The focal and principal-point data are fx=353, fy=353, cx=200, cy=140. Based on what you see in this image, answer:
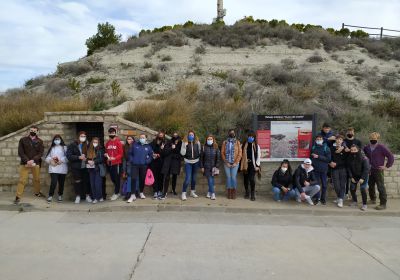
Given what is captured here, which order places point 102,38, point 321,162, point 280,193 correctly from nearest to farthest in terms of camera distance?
point 321,162 → point 280,193 → point 102,38

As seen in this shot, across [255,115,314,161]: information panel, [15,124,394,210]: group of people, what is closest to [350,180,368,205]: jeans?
[15,124,394,210]: group of people

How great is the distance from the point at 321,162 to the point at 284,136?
1294 mm

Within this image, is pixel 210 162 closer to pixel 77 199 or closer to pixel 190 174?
pixel 190 174

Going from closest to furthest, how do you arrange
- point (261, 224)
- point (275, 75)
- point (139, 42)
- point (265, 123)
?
point (261, 224), point (265, 123), point (275, 75), point (139, 42)

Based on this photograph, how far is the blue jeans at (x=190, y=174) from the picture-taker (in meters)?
9.38

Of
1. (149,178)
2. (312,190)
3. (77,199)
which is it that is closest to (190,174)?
(149,178)

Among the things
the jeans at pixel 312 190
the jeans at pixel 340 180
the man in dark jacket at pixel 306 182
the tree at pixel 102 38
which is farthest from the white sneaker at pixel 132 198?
the tree at pixel 102 38

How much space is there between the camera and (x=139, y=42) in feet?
101

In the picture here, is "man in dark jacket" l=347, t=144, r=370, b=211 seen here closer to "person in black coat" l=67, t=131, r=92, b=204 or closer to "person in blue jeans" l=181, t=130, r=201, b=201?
"person in blue jeans" l=181, t=130, r=201, b=201

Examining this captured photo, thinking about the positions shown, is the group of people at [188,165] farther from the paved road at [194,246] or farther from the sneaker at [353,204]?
the paved road at [194,246]

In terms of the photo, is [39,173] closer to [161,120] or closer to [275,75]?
[161,120]

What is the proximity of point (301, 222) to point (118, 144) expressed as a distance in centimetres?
491

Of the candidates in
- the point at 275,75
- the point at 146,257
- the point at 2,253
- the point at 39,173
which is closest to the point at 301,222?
the point at 146,257

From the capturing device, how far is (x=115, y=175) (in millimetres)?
9320
